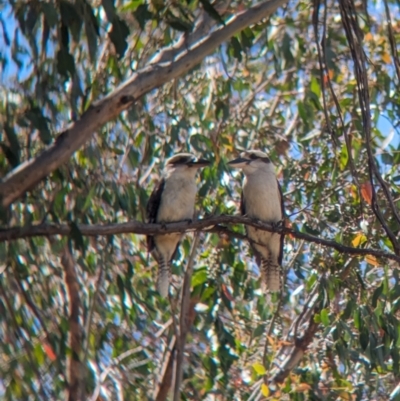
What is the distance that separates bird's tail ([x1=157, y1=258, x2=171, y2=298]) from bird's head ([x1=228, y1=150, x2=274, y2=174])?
79cm

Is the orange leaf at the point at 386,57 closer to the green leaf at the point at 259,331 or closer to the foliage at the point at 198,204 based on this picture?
the foliage at the point at 198,204

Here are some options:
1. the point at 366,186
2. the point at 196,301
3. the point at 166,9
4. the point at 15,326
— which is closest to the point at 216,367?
the point at 196,301

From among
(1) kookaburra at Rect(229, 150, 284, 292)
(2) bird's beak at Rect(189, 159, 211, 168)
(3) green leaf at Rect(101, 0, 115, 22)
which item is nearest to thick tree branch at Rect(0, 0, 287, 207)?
(3) green leaf at Rect(101, 0, 115, 22)

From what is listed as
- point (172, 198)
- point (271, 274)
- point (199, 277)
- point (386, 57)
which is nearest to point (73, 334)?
point (199, 277)

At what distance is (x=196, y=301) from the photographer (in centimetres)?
651

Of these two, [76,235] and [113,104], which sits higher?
[113,104]

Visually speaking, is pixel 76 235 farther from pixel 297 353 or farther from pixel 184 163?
pixel 297 353

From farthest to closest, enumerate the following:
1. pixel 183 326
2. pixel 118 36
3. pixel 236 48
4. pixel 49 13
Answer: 1. pixel 183 326
2. pixel 236 48
3. pixel 118 36
4. pixel 49 13

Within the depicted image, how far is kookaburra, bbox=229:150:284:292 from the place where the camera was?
6.36m

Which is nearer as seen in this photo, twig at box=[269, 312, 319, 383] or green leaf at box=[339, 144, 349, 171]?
green leaf at box=[339, 144, 349, 171]

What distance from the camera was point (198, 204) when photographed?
6.74 meters

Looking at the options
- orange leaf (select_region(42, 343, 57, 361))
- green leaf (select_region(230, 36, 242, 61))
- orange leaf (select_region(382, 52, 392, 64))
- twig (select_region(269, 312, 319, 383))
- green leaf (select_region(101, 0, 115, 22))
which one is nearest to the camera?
orange leaf (select_region(42, 343, 57, 361))

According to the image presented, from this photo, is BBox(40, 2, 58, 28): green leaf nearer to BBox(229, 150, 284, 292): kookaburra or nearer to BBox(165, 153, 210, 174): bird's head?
BBox(165, 153, 210, 174): bird's head

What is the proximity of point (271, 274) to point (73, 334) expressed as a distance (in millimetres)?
2878
